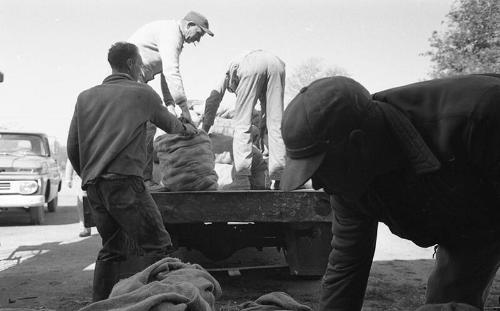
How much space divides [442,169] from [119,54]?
2713 millimetres

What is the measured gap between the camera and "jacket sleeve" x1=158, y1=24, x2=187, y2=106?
17.0ft

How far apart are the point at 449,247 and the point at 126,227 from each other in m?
2.20

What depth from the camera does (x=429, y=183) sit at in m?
1.98

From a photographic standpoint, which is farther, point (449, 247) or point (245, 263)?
point (245, 263)

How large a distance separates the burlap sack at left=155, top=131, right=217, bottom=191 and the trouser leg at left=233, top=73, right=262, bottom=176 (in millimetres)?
425

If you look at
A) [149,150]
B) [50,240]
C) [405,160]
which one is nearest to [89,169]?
[149,150]

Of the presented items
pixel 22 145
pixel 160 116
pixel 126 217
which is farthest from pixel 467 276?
pixel 22 145

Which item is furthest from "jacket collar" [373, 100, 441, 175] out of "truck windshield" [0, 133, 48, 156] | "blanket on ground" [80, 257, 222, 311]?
"truck windshield" [0, 133, 48, 156]

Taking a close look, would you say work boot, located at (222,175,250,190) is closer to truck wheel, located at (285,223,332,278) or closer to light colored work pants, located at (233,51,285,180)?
light colored work pants, located at (233,51,285,180)

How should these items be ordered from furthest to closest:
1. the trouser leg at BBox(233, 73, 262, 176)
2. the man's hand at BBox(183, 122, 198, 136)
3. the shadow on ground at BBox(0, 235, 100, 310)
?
1. the trouser leg at BBox(233, 73, 262, 176)
2. the shadow on ground at BBox(0, 235, 100, 310)
3. the man's hand at BBox(183, 122, 198, 136)

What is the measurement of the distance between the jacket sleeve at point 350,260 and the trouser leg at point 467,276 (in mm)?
289

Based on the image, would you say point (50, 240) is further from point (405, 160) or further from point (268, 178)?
point (405, 160)

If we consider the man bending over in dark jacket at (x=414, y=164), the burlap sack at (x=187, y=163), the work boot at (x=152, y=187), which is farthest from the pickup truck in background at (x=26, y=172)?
the man bending over in dark jacket at (x=414, y=164)

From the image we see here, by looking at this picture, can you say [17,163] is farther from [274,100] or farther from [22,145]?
[274,100]
